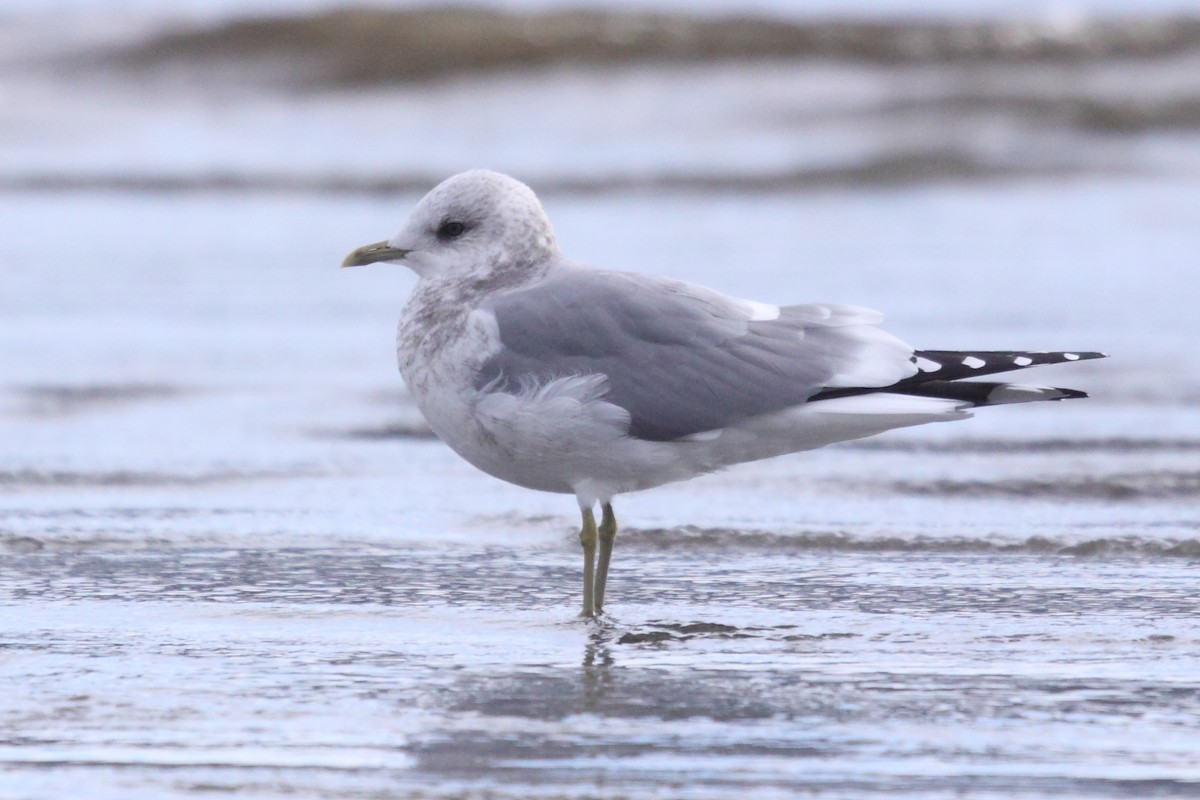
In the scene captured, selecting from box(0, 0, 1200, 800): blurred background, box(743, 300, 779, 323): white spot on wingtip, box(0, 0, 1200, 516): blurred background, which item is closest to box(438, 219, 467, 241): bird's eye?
box(743, 300, 779, 323): white spot on wingtip

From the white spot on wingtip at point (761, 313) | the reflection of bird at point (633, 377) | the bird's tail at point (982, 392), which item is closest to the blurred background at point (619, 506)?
the reflection of bird at point (633, 377)

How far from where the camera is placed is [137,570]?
4355 mm

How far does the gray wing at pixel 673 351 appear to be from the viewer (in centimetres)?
384

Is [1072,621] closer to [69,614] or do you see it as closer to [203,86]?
[69,614]

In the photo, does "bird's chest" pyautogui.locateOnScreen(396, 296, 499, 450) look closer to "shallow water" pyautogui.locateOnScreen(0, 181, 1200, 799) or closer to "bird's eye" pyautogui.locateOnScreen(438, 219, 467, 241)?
"bird's eye" pyautogui.locateOnScreen(438, 219, 467, 241)

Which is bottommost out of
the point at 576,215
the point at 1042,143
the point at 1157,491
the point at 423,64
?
the point at 1157,491

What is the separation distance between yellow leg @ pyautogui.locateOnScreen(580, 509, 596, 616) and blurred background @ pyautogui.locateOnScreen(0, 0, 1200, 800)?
8 centimetres

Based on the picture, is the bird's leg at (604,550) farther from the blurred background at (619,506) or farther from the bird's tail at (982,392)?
the bird's tail at (982,392)

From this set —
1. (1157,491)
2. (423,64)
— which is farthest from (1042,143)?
(1157,491)

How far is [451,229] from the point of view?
13.6ft

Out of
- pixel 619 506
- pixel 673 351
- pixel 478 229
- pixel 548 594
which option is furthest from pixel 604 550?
pixel 619 506

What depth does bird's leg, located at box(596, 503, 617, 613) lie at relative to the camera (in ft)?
13.1

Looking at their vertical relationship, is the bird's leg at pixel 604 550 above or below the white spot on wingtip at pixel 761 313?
below

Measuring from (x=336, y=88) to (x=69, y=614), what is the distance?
13.9m
